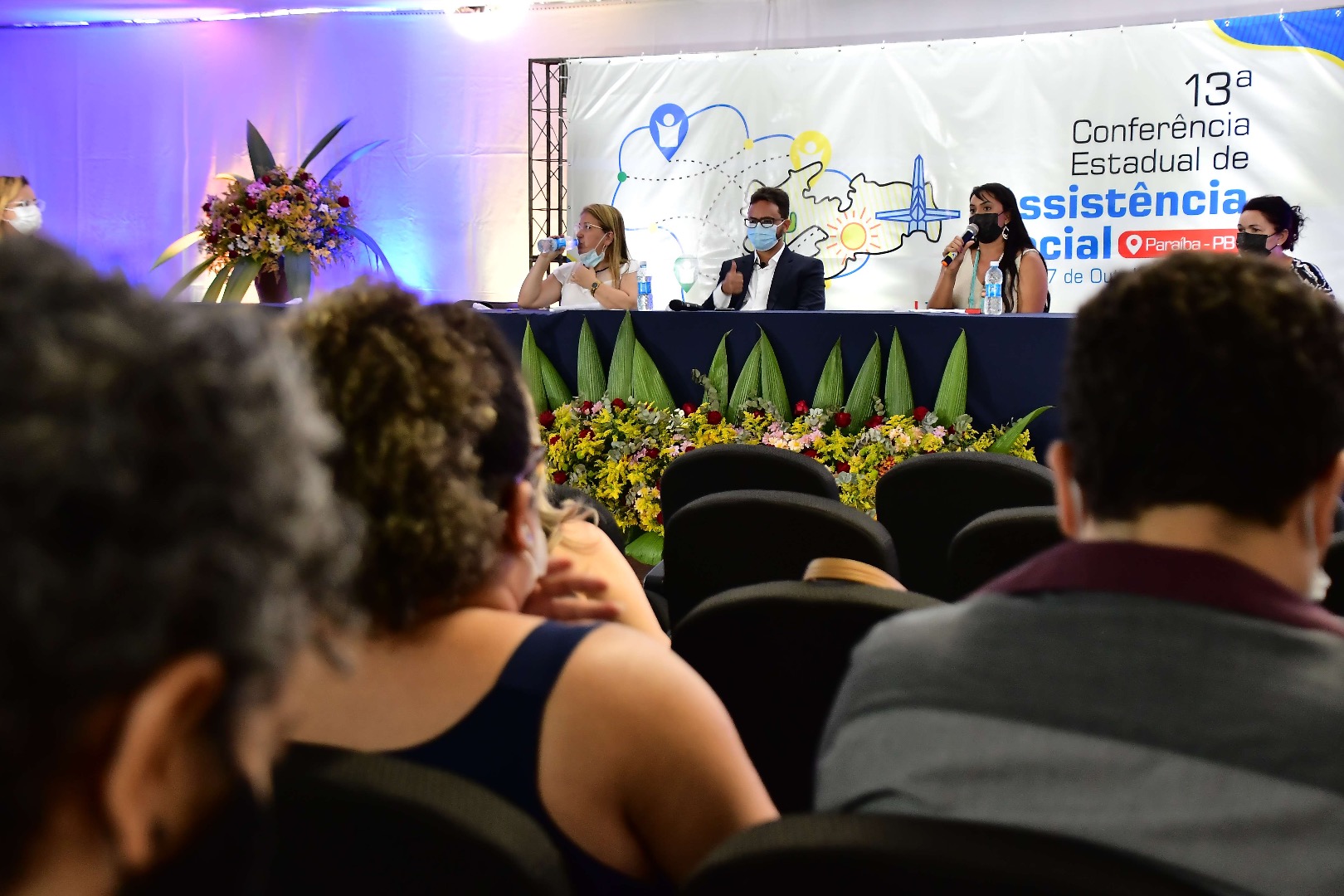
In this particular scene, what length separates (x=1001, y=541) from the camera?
1699mm

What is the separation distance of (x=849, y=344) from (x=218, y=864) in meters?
3.19

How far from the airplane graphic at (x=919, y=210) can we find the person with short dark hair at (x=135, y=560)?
6.00 m

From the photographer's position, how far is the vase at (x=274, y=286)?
5.12m

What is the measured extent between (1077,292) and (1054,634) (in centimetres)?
548

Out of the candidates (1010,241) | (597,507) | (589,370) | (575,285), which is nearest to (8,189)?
(575,285)

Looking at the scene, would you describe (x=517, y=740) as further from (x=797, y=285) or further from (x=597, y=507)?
(x=797, y=285)

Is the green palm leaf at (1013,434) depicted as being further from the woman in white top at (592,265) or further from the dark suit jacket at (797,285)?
the woman in white top at (592,265)

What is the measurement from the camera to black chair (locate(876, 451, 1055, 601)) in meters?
2.12

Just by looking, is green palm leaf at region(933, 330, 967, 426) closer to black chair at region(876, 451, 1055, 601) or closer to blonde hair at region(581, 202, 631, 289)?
black chair at region(876, 451, 1055, 601)

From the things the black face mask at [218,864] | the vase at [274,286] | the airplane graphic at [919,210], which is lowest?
the black face mask at [218,864]

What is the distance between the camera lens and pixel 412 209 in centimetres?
762

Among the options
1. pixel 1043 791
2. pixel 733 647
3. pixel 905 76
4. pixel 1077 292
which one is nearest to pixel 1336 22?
pixel 1077 292

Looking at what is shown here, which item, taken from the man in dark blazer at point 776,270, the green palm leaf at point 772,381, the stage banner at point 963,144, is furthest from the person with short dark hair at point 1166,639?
the man in dark blazer at point 776,270

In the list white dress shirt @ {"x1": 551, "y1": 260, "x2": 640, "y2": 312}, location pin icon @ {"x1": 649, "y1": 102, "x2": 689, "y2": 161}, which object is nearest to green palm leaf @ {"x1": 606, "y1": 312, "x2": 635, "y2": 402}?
white dress shirt @ {"x1": 551, "y1": 260, "x2": 640, "y2": 312}
